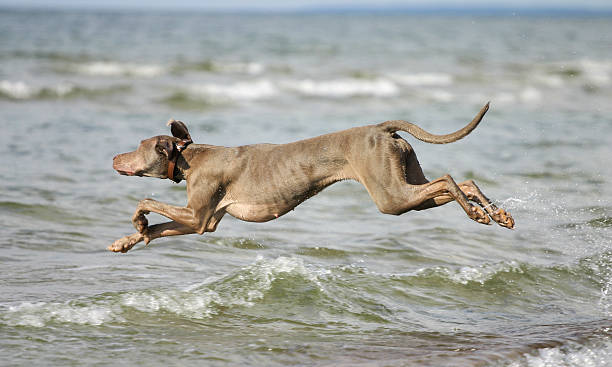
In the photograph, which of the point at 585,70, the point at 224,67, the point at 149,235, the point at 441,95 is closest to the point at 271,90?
the point at 224,67

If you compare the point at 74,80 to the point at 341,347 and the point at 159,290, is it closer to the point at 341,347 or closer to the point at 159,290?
the point at 159,290

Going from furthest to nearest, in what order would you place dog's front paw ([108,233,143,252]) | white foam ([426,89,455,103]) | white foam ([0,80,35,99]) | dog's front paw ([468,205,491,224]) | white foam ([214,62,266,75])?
white foam ([214,62,266,75]), white foam ([426,89,455,103]), white foam ([0,80,35,99]), dog's front paw ([108,233,143,252]), dog's front paw ([468,205,491,224])

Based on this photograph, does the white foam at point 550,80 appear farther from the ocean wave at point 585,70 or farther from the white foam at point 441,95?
the white foam at point 441,95

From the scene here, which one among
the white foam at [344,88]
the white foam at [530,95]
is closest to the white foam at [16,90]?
the white foam at [344,88]

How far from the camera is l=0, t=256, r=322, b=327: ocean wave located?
18.1 ft

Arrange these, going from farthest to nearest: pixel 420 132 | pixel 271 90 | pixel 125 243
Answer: pixel 271 90
pixel 125 243
pixel 420 132

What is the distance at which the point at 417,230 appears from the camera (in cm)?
866

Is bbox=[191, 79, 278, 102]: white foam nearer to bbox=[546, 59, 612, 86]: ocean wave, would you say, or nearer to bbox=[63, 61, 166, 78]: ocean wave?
bbox=[63, 61, 166, 78]: ocean wave

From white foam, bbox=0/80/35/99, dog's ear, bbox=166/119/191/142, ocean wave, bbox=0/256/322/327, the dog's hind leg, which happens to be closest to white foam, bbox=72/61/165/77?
white foam, bbox=0/80/35/99

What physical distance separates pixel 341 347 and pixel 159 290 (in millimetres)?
A: 1819

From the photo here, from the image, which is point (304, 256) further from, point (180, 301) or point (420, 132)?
point (420, 132)

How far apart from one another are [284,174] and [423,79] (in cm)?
1797

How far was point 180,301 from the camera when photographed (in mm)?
5977

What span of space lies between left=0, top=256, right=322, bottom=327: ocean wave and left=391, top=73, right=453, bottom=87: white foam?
16221 mm
